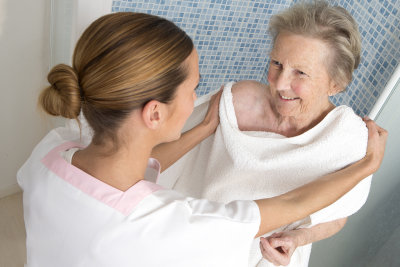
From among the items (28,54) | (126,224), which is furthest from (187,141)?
(28,54)

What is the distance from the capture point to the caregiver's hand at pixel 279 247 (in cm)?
127

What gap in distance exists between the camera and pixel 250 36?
2.14 m

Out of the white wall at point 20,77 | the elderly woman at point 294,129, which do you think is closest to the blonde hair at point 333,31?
the elderly woman at point 294,129

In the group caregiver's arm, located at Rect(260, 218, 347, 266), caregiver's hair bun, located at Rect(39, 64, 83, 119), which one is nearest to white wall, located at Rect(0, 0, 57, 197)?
caregiver's hair bun, located at Rect(39, 64, 83, 119)

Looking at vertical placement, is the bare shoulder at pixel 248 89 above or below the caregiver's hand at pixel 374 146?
below

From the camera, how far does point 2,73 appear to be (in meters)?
2.05

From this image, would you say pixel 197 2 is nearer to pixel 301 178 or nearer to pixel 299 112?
pixel 299 112

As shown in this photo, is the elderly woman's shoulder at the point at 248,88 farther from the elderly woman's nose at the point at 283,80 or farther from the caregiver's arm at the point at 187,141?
the elderly woman's nose at the point at 283,80

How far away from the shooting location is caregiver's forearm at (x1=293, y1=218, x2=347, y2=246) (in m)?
1.39

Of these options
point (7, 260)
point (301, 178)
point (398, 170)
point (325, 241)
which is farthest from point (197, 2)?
point (7, 260)

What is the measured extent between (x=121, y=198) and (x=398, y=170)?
1148 mm

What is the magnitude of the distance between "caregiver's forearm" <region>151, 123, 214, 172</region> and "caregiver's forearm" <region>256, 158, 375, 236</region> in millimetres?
439

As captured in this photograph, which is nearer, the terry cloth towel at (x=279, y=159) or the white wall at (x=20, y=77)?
the terry cloth towel at (x=279, y=159)

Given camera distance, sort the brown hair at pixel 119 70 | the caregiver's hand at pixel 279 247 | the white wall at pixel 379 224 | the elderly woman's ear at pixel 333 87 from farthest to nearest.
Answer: the white wall at pixel 379 224
the elderly woman's ear at pixel 333 87
the caregiver's hand at pixel 279 247
the brown hair at pixel 119 70
